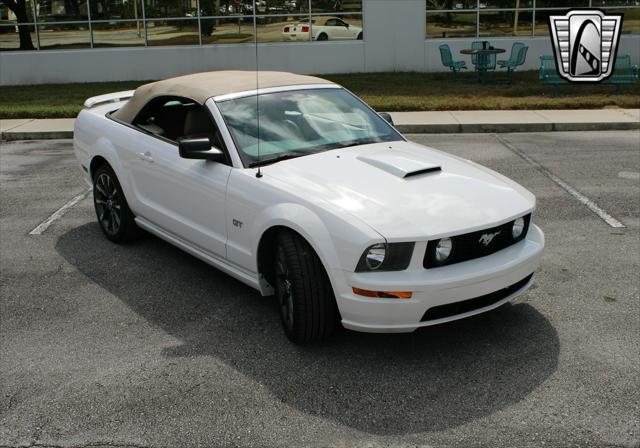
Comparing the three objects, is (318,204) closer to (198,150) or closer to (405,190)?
(405,190)

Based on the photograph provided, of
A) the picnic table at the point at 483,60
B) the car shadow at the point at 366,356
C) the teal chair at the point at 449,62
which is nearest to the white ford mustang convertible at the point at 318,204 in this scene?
the car shadow at the point at 366,356

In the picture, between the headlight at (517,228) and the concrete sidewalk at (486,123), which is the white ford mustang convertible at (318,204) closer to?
the headlight at (517,228)

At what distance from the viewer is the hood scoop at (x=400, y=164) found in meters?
4.87

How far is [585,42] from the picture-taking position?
2020cm

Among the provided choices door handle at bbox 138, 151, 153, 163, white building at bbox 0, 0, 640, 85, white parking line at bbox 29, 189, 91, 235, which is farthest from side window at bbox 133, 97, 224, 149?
white building at bbox 0, 0, 640, 85

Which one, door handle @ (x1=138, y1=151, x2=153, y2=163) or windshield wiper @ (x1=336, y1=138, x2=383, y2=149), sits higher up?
windshield wiper @ (x1=336, y1=138, x2=383, y2=149)

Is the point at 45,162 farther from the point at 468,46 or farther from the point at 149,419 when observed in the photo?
the point at 468,46

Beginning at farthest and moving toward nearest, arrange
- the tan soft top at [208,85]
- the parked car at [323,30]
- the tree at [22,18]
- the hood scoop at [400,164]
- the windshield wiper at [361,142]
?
the parked car at [323,30] → the tree at [22,18] → the tan soft top at [208,85] → the windshield wiper at [361,142] → the hood scoop at [400,164]

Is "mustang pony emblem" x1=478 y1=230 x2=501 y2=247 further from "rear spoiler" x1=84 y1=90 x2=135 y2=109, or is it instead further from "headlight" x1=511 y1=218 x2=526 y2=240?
"rear spoiler" x1=84 y1=90 x2=135 y2=109

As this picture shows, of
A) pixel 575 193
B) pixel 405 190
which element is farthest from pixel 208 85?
pixel 575 193

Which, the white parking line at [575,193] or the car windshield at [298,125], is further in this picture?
the white parking line at [575,193]

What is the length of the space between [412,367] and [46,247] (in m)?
3.92

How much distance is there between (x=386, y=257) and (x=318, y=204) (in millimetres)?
551

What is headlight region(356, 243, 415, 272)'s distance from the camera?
4.18 meters
